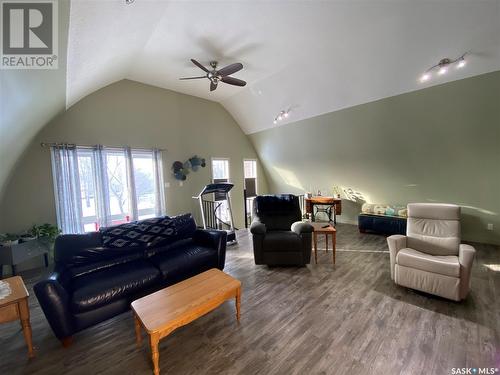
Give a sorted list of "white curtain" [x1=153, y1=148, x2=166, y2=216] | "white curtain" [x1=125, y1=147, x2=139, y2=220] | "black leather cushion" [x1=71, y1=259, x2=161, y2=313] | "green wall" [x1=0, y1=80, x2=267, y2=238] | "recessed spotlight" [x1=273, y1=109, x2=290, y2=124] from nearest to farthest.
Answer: "black leather cushion" [x1=71, y1=259, x2=161, y2=313] → "green wall" [x1=0, y1=80, x2=267, y2=238] → "white curtain" [x1=125, y1=147, x2=139, y2=220] → "white curtain" [x1=153, y1=148, x2=166, y2=216] → "recessed spotlight" [x1=273, y1=109, x2=290, y2=124]

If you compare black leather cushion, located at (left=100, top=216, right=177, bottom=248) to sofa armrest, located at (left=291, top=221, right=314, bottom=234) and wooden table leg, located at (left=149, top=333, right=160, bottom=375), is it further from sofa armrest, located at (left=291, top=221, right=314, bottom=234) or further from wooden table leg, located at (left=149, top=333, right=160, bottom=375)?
sofa armrest, located at (left=291, top=221, right=314, bottom=234)

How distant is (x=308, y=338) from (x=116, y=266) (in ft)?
7.57

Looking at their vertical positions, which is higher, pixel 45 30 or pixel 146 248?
pixel 45 30

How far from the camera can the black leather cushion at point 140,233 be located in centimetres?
259

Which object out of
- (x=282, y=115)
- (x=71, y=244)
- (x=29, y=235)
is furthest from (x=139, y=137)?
(x=282, y=115)

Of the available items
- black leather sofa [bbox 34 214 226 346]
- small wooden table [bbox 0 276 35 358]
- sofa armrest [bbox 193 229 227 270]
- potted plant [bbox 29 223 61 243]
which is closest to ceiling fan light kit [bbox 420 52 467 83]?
sofa armrest [bbox 193 229 227 270]

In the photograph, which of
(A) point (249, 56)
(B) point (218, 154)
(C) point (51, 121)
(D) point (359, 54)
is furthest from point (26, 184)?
(D) point (359, 54)

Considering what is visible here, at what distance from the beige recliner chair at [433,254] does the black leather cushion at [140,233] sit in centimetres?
307

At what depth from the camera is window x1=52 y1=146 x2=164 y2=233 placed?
373 centimetres

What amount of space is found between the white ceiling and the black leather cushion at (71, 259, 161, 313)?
7.53 ft

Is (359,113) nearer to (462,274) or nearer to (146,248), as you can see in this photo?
(462,274)

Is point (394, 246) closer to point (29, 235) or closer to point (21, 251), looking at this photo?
point (21, 251)

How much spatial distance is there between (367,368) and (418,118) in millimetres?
4190

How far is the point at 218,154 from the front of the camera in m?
6.20
